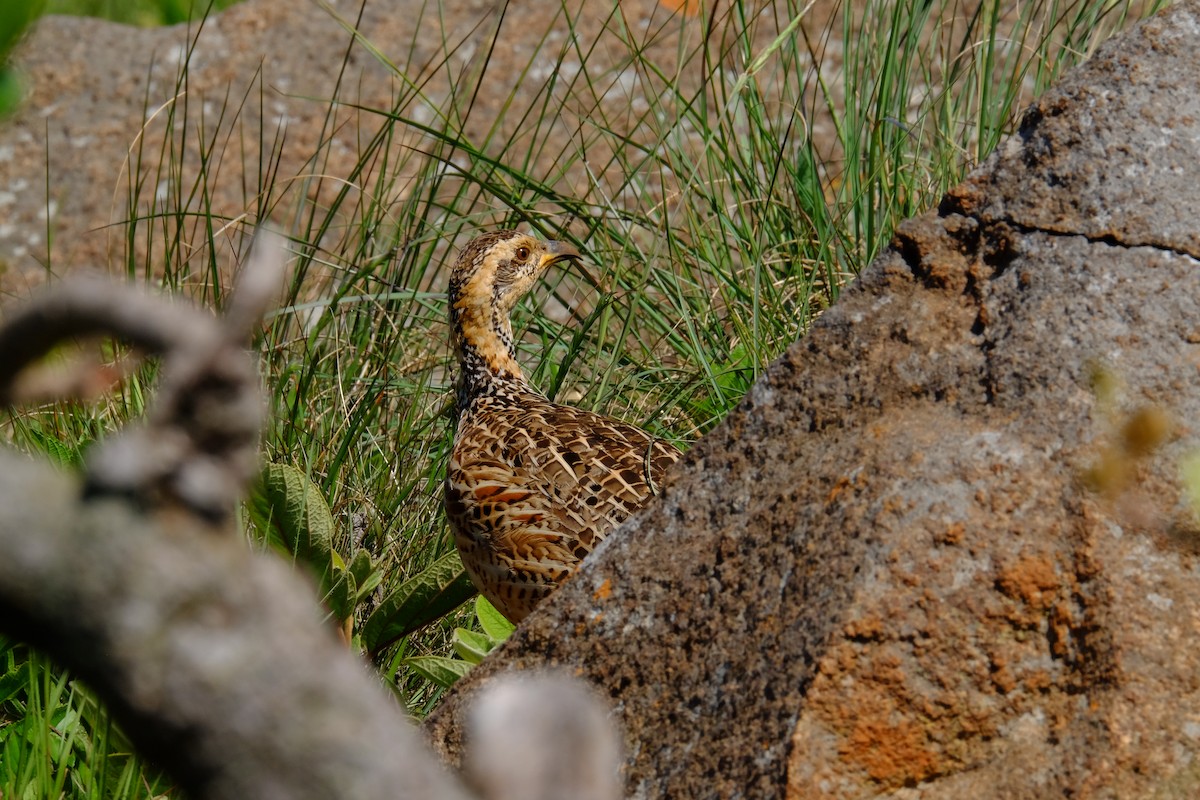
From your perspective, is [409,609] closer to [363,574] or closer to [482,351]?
[363,574]

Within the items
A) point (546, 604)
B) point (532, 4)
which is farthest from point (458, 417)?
point (532, 4)

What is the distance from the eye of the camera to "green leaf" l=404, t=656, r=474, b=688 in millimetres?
3525

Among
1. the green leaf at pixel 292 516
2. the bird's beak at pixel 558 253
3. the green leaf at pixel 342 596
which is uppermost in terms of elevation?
the bird's beak at pixel 558 253

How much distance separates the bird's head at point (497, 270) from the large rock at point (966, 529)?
7.98 feet

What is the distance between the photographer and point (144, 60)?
8375 millimetres

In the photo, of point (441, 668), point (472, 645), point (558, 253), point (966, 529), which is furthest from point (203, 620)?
point (558, 253)

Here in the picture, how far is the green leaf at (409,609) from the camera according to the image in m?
3.85

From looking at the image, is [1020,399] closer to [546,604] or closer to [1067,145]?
[1067,145]

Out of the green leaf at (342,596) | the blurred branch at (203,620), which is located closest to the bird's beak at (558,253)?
the green leaf at (342,596)

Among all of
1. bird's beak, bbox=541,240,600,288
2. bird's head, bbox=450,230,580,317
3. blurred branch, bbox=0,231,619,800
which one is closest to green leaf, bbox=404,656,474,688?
bird's head, bbox=450,230,580,317

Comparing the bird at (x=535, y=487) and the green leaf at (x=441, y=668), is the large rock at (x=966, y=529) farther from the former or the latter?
the bird at (x=535, y=487)

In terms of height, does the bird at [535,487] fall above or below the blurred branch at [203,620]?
below

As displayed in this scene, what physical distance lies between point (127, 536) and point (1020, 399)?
5.77ft

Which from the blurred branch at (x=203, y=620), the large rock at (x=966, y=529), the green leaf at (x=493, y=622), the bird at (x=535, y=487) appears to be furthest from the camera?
the bird at (x=535, y=487)
